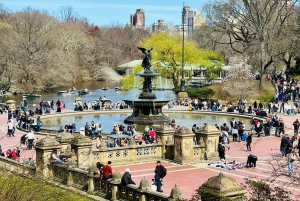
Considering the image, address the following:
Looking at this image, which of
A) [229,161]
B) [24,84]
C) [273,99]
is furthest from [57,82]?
[229,161]

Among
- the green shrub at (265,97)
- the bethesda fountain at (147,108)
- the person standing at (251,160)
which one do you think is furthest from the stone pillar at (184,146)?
the green shrub at (265,97)

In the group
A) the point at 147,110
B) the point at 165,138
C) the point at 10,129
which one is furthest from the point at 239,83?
the point at 165,138

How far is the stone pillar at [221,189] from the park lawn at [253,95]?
4048 centimetres

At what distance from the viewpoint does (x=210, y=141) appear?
24406mm

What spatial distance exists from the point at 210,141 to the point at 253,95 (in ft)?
106

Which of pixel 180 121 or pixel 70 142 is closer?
pixel 70 142

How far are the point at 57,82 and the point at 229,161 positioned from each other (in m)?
68.6

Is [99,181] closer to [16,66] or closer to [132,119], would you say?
[132,119]

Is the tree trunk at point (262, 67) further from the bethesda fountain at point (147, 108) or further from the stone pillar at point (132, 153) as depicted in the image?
the stone pillar at point (132, 153)

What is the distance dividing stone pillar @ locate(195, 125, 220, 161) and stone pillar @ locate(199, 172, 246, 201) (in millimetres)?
11360

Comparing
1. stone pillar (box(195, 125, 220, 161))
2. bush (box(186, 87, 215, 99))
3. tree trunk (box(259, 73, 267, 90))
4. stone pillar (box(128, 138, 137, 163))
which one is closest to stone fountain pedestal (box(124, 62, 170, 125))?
stone pillar (box(195, 125, 220, 161))

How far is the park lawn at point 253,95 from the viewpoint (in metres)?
53.6

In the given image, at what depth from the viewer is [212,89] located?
199ft

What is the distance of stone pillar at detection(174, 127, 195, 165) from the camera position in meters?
23.5
